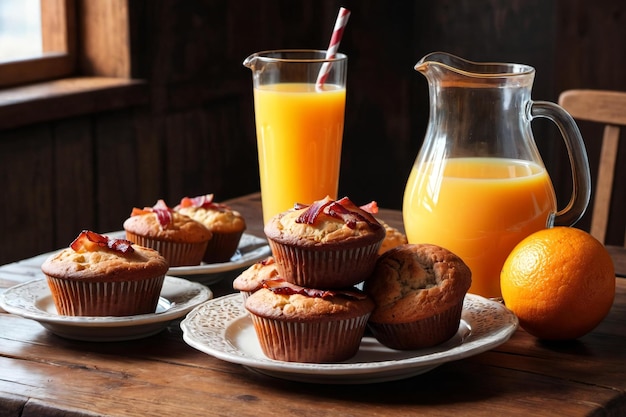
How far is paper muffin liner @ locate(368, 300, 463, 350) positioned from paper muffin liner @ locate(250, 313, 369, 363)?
1.3 inches

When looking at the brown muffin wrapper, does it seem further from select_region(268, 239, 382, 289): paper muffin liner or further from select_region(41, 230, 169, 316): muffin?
select_region(268, 239, 382, 289): paper muffin liner

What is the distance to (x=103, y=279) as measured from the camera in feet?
3.50

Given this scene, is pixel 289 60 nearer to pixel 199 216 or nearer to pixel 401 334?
pixel 199 216

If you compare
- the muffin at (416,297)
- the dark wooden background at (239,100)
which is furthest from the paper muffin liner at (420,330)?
the dark wooden background at (239,100)

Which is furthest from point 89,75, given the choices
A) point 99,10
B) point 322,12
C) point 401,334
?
point 401,334

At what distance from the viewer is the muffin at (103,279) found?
3.51 feet

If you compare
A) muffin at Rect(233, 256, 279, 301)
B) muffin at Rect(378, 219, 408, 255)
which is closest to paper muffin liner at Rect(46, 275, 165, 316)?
muffin at Rect(233, 256, 279, 301)

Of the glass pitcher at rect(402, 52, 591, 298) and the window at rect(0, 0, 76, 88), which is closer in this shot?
the glass pitcher at rect(402, 52, 591, 298)

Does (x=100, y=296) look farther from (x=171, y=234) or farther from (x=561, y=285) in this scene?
(x=561, y=285)

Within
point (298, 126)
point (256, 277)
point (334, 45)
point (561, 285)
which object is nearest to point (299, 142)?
point (298, 126)

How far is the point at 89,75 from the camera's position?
2.84 m

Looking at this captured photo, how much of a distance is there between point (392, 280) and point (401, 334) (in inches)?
2.2

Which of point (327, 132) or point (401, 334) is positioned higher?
point (327, 132)

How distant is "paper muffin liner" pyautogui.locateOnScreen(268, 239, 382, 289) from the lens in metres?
0.98
